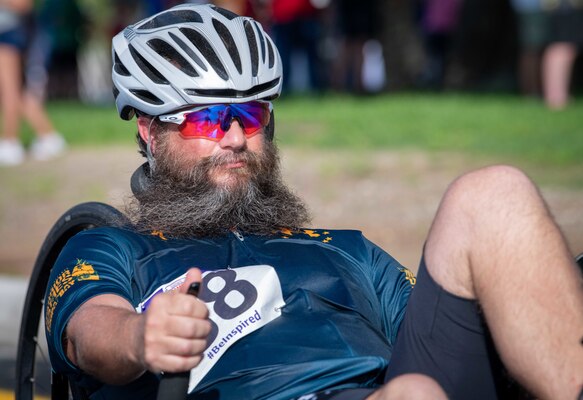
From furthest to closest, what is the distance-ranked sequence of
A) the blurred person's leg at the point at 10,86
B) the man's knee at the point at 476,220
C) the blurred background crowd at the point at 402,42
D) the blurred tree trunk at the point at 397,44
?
the blurred tree trunk at the point at 397,44 < the blurred background crowd at the point at 402,42 < the blurred person's leg at the point at 10,86 < the man's knee at the point at 476,220

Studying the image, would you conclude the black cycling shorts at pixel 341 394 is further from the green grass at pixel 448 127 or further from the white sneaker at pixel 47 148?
the white sneaker at pixel 47 148

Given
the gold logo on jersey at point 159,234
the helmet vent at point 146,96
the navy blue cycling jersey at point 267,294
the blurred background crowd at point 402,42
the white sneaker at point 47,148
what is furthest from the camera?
the blurred background crowd at point 402,42

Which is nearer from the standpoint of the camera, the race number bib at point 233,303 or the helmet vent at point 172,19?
the race number bib at point 233,303

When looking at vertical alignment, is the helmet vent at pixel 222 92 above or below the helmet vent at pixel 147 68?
below

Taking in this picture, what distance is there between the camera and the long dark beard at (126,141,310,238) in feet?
11.9

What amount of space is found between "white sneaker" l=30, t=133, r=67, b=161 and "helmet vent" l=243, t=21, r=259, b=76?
828cm

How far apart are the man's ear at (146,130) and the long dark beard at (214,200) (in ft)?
0.22

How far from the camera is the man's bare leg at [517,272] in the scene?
2.75 m

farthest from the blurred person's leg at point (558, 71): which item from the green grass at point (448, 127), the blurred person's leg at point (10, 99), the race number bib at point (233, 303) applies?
the race number bib at point (233, 303)

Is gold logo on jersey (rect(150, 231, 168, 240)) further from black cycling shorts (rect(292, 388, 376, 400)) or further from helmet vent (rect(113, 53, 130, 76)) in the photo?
black cycling shorts (rect(292, 388, 376, 400))

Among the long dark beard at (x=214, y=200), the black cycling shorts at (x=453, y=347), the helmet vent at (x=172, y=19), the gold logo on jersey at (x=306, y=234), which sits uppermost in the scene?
the helmet vent at (x=172, y=19)

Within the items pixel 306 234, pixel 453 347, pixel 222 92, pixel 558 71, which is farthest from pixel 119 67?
pixel 558 71

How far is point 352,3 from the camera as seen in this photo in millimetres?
17672

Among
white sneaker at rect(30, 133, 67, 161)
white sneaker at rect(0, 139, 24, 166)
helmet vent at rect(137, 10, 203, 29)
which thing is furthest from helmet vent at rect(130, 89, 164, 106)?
white sneaker at rect(30, 133, 67, 161)
